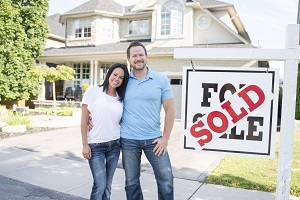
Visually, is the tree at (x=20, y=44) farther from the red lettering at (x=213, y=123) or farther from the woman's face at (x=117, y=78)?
the red lettering at (x=213, y=123)

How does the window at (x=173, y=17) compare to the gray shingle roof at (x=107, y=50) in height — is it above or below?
above

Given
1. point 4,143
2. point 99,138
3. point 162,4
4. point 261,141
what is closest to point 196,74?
point 261,141

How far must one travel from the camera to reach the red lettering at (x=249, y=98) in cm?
214

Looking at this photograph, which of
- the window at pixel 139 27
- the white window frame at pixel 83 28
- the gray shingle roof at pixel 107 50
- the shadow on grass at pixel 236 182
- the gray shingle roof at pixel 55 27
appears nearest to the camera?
the shadow on grass at pixel 236 182

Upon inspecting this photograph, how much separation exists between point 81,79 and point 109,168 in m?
18.1

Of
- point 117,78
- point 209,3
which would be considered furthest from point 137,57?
point 209,3

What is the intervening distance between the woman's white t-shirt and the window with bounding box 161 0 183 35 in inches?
572

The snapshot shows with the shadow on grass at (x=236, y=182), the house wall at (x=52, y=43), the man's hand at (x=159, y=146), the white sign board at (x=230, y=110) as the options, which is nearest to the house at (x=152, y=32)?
the house wall at (x=52, y=43)

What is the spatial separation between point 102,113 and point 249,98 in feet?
4.77

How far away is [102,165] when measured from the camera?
9.84ft

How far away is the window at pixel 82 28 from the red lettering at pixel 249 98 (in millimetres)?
19191

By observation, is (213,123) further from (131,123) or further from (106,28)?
(106,28)

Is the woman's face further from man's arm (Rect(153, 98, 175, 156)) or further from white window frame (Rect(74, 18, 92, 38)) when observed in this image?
white window frame (Rect(74, 18, 92, 38))

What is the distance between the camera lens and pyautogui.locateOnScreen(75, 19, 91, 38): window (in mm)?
20295
